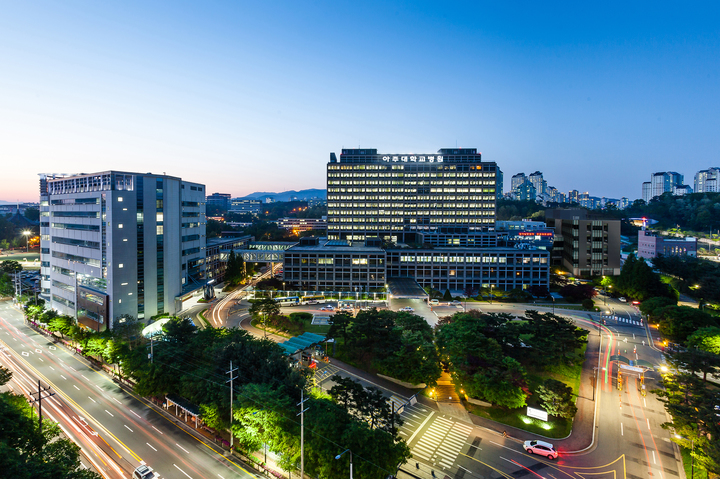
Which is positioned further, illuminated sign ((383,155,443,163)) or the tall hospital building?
illuminated sign ((383,155,443,163))

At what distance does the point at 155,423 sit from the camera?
37844 millimetres

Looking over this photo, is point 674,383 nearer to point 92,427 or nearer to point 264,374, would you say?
point 264,374

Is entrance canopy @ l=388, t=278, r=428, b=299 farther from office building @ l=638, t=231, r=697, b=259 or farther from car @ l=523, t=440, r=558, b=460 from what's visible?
office building @ l=638, t=231, r=697, b=259

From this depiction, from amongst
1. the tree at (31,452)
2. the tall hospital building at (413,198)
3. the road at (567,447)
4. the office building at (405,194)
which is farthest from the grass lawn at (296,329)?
→ the office building at (405,194)

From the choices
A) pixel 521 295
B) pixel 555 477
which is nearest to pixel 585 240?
pixel 521 295

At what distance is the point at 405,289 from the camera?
292 feet

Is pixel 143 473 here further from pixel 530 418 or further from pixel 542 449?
pixel 530 418

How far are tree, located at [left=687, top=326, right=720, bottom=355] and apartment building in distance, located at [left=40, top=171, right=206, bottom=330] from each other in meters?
93.0

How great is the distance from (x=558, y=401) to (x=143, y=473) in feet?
133

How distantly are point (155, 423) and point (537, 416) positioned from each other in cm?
4210

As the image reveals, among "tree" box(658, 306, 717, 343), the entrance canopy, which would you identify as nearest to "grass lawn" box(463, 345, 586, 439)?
"tree" box(658, 306, 717, 343)

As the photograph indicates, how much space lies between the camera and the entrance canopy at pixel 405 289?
82312 mm

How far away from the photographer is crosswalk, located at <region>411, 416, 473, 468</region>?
3194 cm

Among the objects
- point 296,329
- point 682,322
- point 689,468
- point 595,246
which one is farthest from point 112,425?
point 595,246
